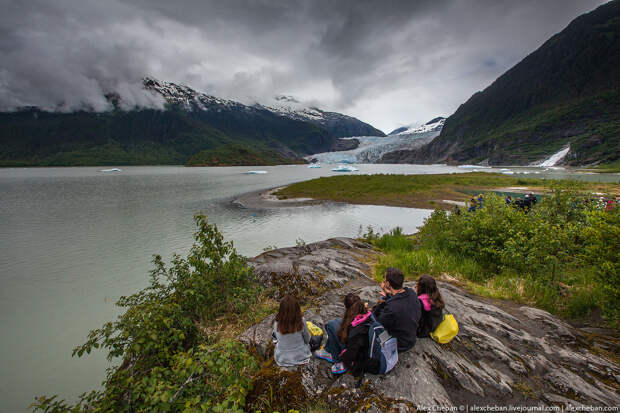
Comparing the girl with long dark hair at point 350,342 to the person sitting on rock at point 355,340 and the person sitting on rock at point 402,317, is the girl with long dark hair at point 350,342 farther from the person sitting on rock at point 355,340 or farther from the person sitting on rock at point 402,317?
the person sitting on rock at point 402,317

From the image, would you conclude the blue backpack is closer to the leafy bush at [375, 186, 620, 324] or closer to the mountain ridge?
the leafy bush at [375, 186, 620, 324]

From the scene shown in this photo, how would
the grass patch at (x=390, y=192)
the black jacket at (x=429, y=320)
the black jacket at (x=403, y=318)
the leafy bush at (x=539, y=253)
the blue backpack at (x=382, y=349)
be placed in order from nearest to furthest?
the blue backpack at (x=382, y=349)
the black jacket at (x=403, y=318)
the black jacket at (x=429, y=320)
the leafy bush at (x=539, y=253)
the grass patch at (x=390, y=192)

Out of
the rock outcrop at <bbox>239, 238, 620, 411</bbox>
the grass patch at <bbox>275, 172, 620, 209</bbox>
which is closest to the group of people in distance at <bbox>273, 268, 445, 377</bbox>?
the rock outcrop at <bbox>239, 238, 620, 411</bbox>

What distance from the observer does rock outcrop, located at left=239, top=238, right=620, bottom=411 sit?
12.4ft

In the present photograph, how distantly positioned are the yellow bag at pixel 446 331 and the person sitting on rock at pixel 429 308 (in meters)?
0.07

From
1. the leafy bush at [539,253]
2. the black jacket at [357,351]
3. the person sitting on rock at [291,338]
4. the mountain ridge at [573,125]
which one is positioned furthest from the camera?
the mountain ridge at [573,125]

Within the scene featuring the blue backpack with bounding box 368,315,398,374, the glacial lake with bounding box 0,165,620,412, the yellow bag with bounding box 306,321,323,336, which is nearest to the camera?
the blue backpack with bounding box 368,315,398,374

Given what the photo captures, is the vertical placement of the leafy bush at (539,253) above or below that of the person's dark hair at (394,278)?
below

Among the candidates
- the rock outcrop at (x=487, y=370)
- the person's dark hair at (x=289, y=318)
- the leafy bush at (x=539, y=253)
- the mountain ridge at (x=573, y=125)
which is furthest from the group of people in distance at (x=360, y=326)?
the mountain ridge at (x=573, y=125)

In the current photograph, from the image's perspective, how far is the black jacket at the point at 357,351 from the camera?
4.20 meters

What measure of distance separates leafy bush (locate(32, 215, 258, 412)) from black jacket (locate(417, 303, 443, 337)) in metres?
3.14

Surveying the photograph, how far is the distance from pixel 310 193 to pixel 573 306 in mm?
36327

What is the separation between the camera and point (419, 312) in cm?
447

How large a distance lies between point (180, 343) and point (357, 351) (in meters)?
2.93
